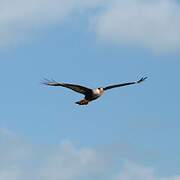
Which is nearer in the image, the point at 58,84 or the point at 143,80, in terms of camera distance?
the point at 58,84

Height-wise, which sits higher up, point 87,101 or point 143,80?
point 143,80

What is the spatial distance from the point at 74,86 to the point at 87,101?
6.40 ft

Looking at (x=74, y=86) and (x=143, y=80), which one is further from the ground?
(x=143, y=80)

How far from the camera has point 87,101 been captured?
2437 inches

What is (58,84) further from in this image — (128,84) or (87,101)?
(128,84)

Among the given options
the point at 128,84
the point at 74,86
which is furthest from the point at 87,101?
the point at 128,84

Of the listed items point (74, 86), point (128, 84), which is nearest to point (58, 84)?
point (74, 86)

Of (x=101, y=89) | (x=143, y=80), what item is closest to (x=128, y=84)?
(x=143, y=80)

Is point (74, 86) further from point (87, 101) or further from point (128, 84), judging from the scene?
point (128, 84)

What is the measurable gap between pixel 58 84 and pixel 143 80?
12382 mm

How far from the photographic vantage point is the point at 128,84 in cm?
6956

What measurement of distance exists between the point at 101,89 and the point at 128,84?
701cm

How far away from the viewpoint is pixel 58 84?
6194 centimetres

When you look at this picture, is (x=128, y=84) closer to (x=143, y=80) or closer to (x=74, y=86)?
(x=143, y=80)
